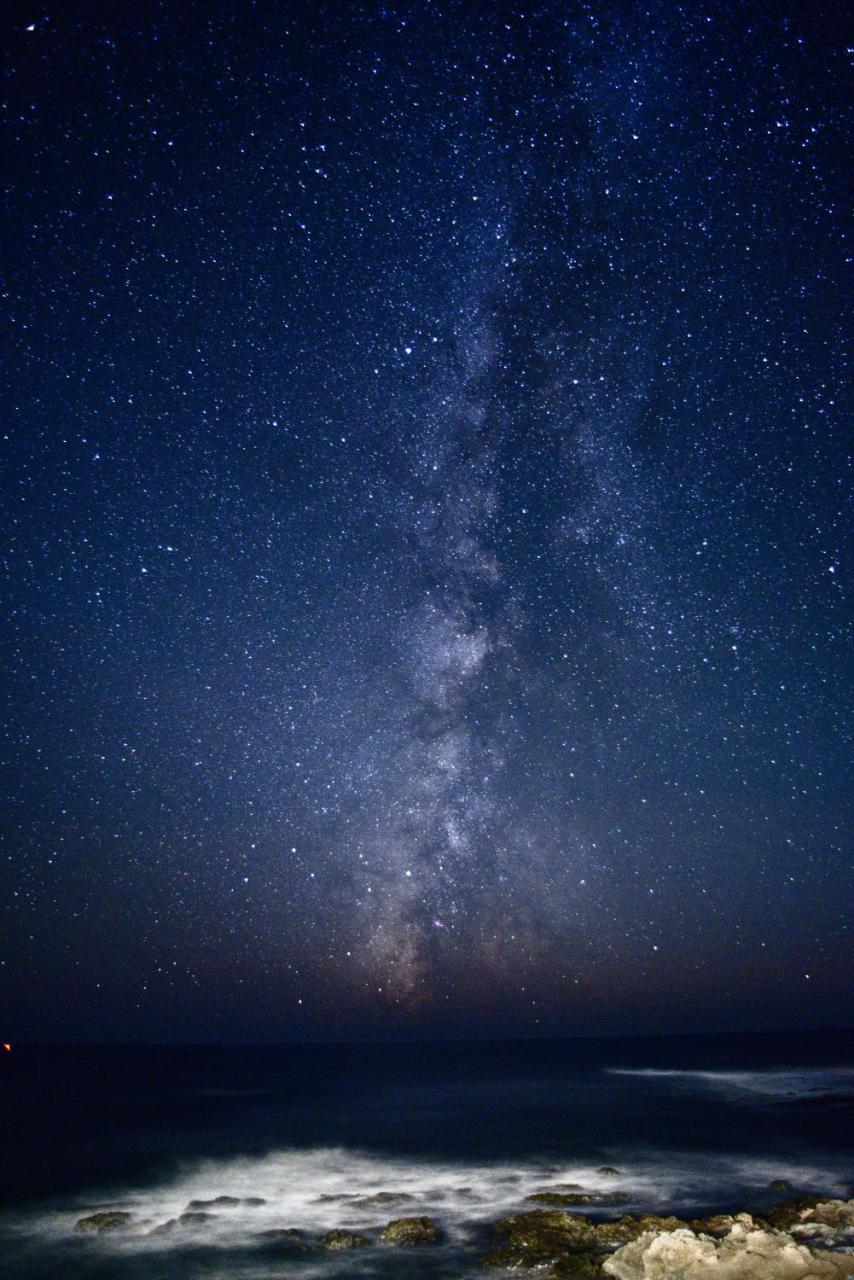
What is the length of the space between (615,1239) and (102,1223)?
9.63 meters

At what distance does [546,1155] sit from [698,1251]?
1407cm

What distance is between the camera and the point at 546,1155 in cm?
2148

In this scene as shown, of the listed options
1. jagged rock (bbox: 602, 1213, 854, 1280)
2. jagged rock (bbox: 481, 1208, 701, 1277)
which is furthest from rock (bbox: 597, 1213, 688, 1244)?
jagged rock (bbox: 602, 1213, 854, 1280)

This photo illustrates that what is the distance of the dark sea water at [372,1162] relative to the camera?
12961 mm

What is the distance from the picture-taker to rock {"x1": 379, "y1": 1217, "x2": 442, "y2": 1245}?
488 inches

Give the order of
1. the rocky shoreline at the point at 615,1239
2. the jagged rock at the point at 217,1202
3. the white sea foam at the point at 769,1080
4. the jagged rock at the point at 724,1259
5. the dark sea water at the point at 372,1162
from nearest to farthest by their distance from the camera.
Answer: the jagged rock at the point at 724,1259 → the rocky shoreline at the point at 615,1239 → the dark sea water at the point at 372,1162 → the jagged rock at the point at 217,1202 → the white sea foam at the point at 769,1080

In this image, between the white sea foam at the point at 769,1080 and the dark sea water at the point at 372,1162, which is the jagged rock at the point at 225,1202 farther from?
the white sea foam at the point at 769,1080

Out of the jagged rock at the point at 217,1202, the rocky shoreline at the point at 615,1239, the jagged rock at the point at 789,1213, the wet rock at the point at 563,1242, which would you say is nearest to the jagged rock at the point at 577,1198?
the rocky shoreline at the point at 615,1239

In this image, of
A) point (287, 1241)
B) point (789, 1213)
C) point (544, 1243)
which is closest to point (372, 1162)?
point (287, 1241)

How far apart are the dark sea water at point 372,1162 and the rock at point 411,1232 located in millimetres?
333

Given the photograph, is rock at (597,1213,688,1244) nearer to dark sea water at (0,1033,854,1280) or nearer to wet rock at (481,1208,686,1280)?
wet rock at (481,1208,686,1280)

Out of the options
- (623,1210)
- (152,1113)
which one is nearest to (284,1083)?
(152,1113)

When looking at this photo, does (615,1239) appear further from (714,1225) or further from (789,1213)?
(789,1213)

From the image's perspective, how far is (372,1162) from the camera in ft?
74.7
